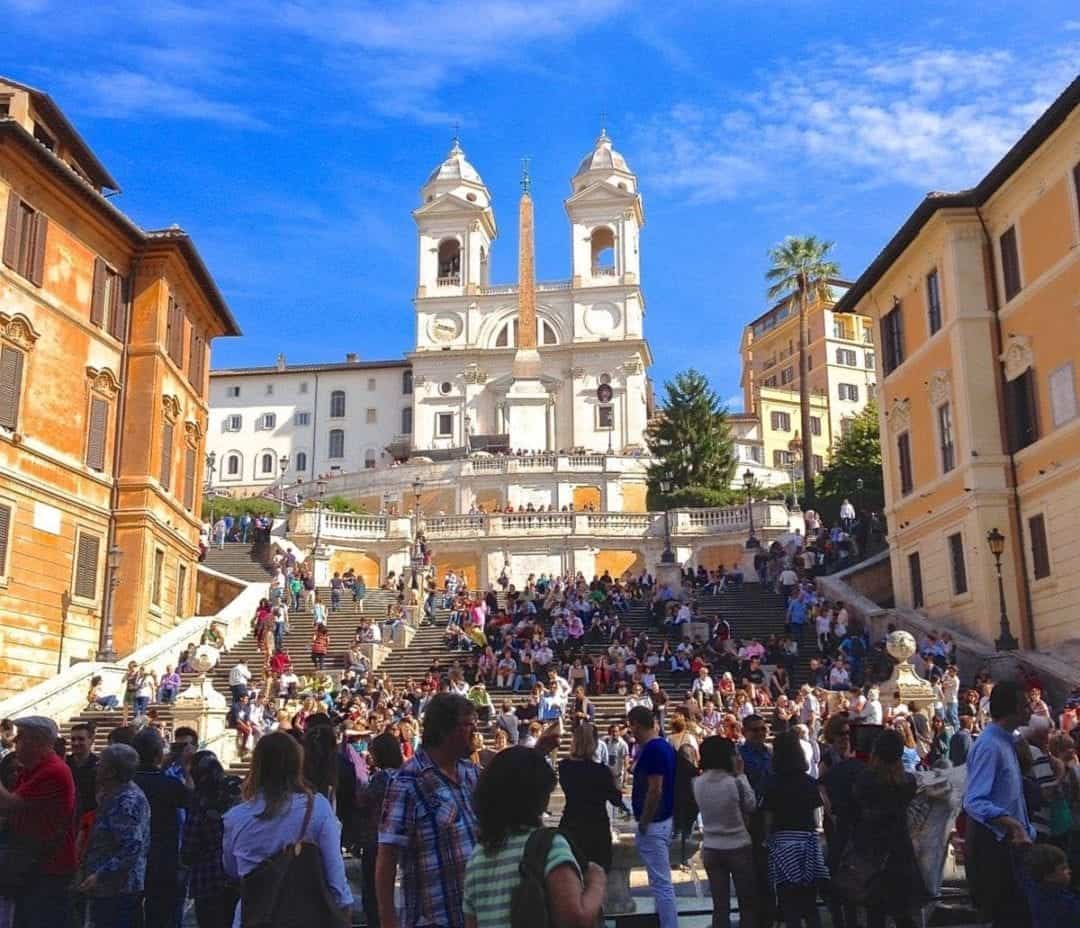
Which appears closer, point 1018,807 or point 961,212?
point 1018,807

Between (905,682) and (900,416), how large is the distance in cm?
1202

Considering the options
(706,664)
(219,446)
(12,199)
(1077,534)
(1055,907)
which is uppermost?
(219,446)

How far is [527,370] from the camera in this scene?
276 feet

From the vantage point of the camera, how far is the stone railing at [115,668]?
23062 millimetres

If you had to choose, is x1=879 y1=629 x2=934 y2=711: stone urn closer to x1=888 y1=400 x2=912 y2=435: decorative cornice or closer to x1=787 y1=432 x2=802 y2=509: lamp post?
x1=888 y1=400 x2=912 y2=435: decorative cornice

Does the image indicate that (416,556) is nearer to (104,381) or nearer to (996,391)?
(104,381)

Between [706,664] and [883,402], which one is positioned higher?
[883,402]

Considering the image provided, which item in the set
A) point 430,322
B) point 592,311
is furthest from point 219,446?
point 592,311

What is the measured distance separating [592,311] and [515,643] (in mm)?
61627

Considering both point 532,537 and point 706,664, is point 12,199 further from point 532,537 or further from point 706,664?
point 532,537

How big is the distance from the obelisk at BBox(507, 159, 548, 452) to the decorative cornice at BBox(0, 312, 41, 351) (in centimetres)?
5259

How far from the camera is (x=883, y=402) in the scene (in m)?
32.6

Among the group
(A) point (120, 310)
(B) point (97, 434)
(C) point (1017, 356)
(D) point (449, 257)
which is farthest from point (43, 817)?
(D) point (449, 257)

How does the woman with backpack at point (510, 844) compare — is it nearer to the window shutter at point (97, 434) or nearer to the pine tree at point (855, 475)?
the window shutter at point (97, 434)
